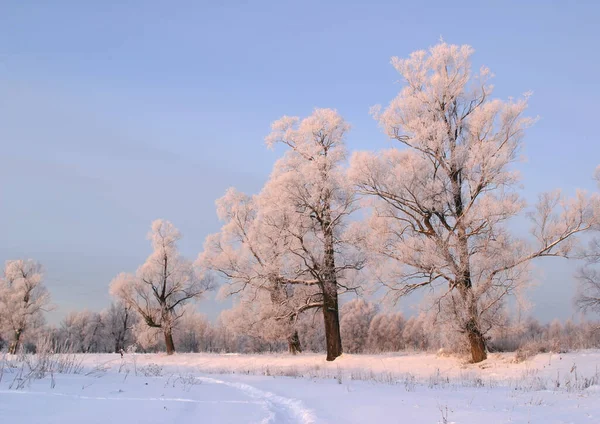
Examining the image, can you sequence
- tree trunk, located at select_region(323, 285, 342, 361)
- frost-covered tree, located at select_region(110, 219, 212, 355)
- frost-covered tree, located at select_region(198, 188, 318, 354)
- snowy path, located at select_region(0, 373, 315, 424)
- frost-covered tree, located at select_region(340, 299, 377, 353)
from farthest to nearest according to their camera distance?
frost-covered tree, located at select_region(340, 299, 377, 353) → frost-covered tree, located at select_region(110, 219, 212, 355) → frost-covered tree, located at select_region(198, 188, 318, 354) → tree trunk, located at select_region(323, 285, 342, 361) → snowy path, located at select_region(0, 373, 315, 424)

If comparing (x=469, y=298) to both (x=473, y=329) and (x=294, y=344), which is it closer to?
(x=473, y=329)

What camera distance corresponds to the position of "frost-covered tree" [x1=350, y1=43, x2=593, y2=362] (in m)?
16.9

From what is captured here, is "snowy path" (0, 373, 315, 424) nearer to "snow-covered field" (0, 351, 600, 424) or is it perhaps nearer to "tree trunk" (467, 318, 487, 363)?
"snow-covered field" (0, 351, 600, 424)

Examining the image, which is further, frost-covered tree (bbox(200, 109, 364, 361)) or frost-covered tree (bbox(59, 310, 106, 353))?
frost-covered tree (bbox(59, 310, 106, 353))

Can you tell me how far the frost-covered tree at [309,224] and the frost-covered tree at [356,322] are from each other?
4823 cm

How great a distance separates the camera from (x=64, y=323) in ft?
274

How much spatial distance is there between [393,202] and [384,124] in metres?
3.28

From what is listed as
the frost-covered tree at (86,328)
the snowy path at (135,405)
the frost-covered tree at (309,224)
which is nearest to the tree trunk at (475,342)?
the frost-covered tree at (309,224)

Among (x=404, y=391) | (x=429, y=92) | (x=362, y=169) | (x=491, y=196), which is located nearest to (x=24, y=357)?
(x=404, y=391)

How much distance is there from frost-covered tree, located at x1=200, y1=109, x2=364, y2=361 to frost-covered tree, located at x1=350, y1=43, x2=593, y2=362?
245 cm

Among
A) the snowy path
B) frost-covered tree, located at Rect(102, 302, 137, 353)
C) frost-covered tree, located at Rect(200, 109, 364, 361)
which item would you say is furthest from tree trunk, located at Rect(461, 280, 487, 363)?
frost-covered tree, located at Rect(102, 302, 137, 353)

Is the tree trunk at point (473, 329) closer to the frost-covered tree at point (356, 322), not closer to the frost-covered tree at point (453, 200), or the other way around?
the frost-covered tree at point (453, 200)

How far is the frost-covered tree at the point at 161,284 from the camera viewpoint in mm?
33531

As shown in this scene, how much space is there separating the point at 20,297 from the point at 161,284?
22958 mm
